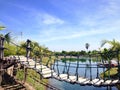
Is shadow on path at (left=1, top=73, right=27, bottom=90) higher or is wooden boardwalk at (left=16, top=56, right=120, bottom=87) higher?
wooden boardwalk at (left=16, top=56, right=120, bottom=87)

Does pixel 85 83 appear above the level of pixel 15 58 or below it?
below

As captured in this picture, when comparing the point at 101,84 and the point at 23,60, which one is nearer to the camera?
the point at 101,84

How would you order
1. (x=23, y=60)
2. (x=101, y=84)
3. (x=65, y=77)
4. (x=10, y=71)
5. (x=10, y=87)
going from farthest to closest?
(x=10, y=71) → (x=10, y=87) → (x=23, y=60) → (x=65, y=77) → (x=101, y=84)

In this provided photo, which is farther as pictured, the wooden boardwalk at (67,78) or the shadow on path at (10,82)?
the shadow on path at (10,82)

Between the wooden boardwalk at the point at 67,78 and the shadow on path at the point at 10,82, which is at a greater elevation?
the wooden boardwalk at the point at 67,78

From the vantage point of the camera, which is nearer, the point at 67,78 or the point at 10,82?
the point at 67,78

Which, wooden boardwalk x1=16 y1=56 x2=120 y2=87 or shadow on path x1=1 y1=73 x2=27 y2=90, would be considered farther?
shadow on path x1=1 y1=73 x2=27 y2=90

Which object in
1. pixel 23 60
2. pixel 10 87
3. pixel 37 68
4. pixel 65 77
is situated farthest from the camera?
pixel 10 87

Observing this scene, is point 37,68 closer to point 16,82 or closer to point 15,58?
point 15,58

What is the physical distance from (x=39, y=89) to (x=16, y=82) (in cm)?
507

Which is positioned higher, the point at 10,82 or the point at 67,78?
the point at 67,78

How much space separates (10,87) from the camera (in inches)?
722

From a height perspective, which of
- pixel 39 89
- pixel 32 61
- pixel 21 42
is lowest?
pixel 39 89

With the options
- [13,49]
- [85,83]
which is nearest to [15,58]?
[85,83]
